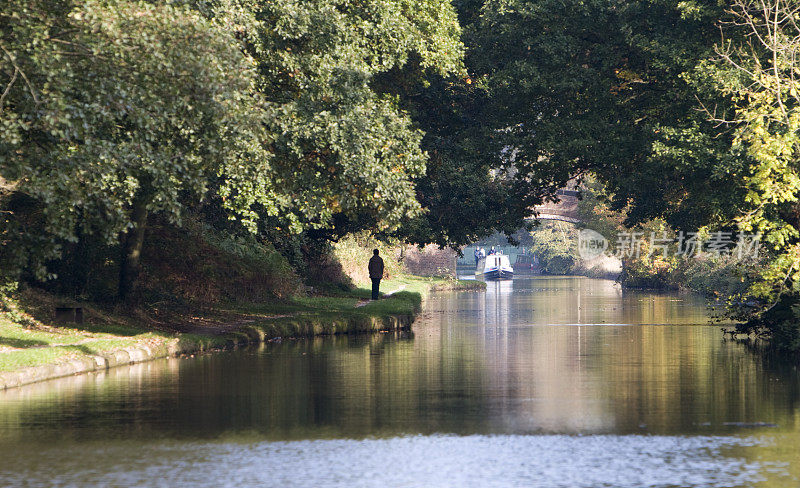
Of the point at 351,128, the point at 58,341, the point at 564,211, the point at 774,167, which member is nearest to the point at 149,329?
the point at 58,341

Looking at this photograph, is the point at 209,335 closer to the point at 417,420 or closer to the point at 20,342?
the point at 20,342

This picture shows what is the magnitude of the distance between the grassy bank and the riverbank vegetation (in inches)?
33.5

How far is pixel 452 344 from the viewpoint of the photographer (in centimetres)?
2589

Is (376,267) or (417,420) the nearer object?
(417,420)

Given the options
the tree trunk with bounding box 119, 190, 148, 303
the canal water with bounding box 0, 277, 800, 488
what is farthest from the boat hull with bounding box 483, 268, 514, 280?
the canal water with bounding box 0, 277, 800, 488

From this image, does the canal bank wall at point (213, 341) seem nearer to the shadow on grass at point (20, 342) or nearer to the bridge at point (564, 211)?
the shadow on grass at point (20, 342)

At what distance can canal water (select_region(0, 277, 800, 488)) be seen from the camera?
1003 cm

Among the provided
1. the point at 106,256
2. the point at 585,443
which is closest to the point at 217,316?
the point at 106,256

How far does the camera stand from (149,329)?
26.6 m

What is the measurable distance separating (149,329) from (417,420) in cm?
1460

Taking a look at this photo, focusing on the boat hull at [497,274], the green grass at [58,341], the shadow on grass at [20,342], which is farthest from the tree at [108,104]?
the boat hull at [497,274]

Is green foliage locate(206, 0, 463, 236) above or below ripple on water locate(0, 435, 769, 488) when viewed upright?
above

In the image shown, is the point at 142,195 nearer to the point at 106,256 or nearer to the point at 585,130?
the point at 106,256

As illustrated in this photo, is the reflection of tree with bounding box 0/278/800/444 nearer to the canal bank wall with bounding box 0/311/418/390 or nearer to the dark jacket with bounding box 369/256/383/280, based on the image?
the canal bank wall with bounding box 0/311/418/390
